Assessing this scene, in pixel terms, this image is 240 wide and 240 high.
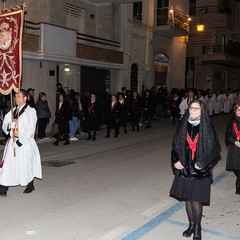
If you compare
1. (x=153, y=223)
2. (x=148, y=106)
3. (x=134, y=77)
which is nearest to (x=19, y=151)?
(x=153, y=223)

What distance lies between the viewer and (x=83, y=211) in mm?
6145

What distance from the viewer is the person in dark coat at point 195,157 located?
4.93m

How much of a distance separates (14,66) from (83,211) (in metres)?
3.73

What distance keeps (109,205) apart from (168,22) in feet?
67.6

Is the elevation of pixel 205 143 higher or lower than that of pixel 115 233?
higher

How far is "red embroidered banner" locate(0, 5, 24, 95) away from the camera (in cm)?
795

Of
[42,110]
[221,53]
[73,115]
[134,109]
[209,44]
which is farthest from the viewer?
[209,44]

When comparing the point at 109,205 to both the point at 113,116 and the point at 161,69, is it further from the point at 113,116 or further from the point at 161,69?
the point at 161,69

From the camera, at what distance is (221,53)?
3428 cm

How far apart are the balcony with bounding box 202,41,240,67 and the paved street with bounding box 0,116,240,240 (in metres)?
25.1

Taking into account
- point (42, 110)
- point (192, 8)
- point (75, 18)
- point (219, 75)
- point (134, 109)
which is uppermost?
point (192, 8)

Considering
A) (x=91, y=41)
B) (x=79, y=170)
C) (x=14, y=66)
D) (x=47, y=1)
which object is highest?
(x=47, y=1)

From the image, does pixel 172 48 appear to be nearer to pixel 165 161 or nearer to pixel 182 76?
pixel 182 76

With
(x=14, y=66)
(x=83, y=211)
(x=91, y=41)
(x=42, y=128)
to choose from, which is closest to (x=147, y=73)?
(x=91, y=41)
